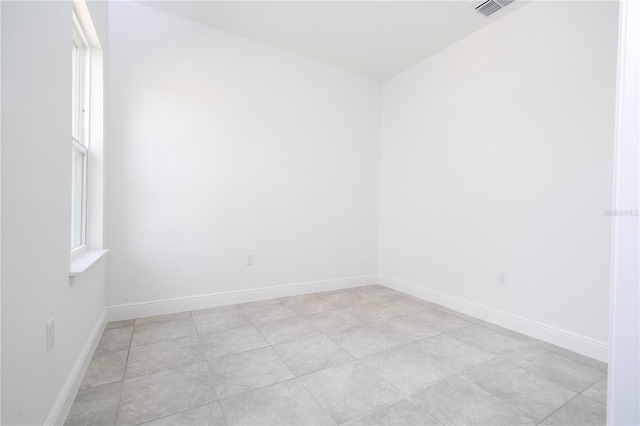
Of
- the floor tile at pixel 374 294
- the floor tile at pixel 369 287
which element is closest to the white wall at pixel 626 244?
the floor tile at pixel 374 294

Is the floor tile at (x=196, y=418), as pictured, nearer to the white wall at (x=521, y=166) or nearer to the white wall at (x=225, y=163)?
the white wall at (x=225, y=163)

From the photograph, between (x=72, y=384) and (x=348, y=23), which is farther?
(x=348, y=23)

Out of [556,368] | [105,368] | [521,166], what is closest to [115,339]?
[105,368]

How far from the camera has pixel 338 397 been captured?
5.41 feet

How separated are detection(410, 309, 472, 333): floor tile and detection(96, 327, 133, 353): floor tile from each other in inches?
99.8

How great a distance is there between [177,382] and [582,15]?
152 inches

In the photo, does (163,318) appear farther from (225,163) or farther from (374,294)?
(374,294)

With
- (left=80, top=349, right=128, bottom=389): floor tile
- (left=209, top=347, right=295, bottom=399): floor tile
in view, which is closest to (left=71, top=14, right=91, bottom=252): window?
(left=80, top=349, right=128, bottom=389): floor tile

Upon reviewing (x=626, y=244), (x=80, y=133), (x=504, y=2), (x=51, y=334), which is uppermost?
(x=504, y=2)

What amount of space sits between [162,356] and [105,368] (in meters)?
0.33

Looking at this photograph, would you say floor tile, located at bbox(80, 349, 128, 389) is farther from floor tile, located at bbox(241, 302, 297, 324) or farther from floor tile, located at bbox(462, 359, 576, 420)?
floor tile, located at bbox(462, 359, 576, 420)

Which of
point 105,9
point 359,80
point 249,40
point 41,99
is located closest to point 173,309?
point 41,99

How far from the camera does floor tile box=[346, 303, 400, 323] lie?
9.45ft

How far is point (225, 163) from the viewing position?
3.15 metres
